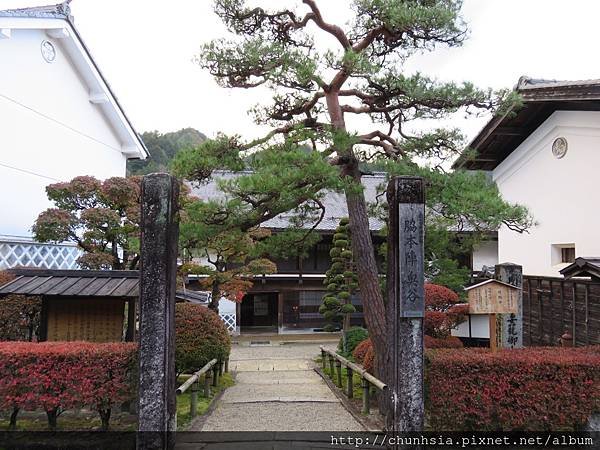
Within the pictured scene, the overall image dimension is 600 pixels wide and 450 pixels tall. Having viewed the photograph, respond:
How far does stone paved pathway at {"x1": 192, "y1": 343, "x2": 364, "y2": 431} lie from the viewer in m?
7.20

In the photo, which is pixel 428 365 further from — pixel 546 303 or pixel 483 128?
pixel 483 128

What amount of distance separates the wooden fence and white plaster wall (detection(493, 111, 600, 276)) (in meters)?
0.84

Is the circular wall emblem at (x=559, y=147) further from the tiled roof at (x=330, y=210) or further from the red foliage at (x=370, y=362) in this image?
the tiled roof at (x=330, y=210)

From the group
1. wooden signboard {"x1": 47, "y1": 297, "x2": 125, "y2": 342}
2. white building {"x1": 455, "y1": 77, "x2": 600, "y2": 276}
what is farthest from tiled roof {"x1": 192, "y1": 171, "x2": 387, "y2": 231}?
wooden signboard {"x1": 47, "y1": 297, "x2": 125, "y2": 342}

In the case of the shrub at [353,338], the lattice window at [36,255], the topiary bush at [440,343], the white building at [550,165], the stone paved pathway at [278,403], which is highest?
the white building at [550,165]

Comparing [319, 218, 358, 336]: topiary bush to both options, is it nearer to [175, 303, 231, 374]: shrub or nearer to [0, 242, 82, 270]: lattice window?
[175, 303, 231, 374]: shrub

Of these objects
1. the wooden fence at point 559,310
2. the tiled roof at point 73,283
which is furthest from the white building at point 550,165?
the tiled roof at point 73,283

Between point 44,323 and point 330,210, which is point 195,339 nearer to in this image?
point 44,323

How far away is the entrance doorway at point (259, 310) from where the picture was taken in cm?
2495

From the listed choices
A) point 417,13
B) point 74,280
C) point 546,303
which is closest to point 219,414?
point 74,280

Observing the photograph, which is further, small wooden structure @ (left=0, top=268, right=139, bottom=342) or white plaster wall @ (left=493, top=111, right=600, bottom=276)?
white plaster wall @ (left=493, top=111, right=600, bottom=276)

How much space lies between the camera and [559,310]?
10539 mm

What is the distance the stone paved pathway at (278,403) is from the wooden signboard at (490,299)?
265cm

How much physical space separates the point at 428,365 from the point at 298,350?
40.7ft
